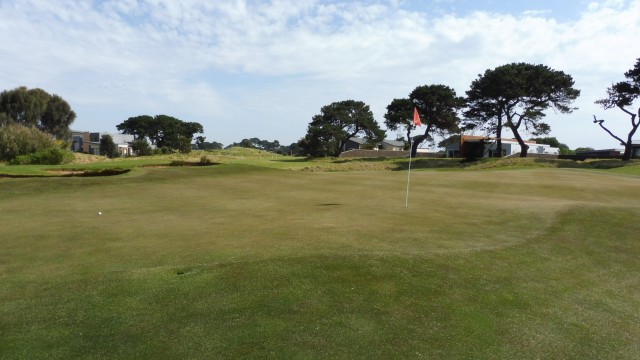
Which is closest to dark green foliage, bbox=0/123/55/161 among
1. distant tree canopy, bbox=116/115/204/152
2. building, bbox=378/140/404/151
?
distant tree canopy, bbox=116/115/204/152

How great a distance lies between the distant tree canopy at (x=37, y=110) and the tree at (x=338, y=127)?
53983 millimetres

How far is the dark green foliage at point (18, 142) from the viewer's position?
51406 millimetres

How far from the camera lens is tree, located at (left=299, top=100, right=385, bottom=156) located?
98688 mm

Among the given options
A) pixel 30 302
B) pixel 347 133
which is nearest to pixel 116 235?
pixel 30 302

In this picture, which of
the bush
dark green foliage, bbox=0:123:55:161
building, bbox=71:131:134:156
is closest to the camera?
the bush

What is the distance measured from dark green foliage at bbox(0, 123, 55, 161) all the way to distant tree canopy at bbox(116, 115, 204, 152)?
75267mm

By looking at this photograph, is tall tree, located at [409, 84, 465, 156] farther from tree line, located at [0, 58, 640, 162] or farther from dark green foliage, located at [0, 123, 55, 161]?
dark green foliage, located at [0, 123, 55, 161]

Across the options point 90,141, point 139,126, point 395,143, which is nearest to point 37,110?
point 139,126

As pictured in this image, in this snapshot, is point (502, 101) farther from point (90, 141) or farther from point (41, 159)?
point (90, 141)

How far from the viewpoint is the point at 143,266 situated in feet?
30.2

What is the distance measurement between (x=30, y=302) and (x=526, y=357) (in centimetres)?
767

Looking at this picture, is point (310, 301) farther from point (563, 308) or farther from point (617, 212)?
point (617, 212)

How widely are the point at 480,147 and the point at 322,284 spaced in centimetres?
7884

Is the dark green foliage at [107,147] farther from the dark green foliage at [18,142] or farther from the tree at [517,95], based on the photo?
the tree at [517,95]
